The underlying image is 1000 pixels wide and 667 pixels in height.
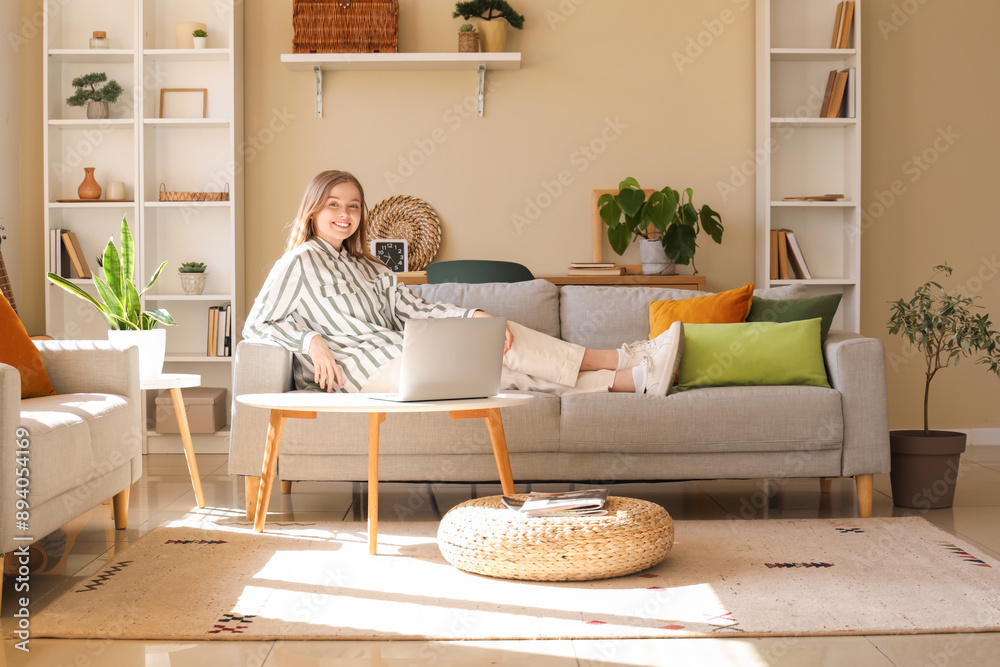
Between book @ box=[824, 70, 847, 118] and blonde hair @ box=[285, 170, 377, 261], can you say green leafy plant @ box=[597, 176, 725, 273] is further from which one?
blonde hair @ box=[285, 170, 377, 261]

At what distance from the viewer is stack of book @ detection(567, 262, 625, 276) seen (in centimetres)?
442

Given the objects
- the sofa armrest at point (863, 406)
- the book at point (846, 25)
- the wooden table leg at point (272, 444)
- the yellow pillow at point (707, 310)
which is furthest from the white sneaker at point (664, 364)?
the book at point (846, 25)

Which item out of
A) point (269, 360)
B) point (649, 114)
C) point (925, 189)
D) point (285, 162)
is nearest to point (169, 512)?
point (269, 360)

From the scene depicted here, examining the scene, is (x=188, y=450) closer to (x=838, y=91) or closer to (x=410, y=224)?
(x=410, y=224)

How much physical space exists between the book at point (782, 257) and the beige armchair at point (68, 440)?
307cm

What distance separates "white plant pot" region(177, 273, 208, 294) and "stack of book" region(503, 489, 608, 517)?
2760 mm

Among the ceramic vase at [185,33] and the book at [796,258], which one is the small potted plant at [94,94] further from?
the book at [796,258]

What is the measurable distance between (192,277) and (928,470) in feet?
11.0

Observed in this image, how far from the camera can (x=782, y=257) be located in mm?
4543

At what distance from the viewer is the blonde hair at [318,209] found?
3088 mm

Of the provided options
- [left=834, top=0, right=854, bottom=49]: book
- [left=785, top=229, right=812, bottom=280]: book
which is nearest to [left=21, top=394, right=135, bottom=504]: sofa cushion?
[left=785, top=229, right=812, bottom=280]: book

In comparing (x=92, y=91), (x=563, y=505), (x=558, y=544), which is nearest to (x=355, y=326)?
(x=563, y=505)

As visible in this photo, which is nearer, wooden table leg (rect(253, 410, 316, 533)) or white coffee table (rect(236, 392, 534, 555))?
white coffee table (rect(236, 392, 534, 555))

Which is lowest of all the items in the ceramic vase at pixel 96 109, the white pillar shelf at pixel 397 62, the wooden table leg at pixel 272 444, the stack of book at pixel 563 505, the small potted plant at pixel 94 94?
the stack of book at pixel 563 505
